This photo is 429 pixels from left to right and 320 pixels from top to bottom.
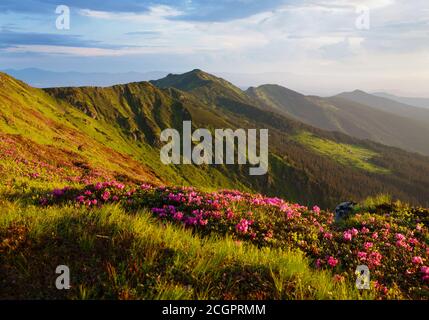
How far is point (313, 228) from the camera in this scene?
35.1ft

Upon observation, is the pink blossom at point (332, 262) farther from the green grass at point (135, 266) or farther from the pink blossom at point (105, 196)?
the pink blossom at point (105, 196)

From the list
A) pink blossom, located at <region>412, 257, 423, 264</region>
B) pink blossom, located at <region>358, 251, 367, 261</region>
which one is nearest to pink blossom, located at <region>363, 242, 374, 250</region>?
pink blossom, located at <region>358, 251, 367, 261</region>

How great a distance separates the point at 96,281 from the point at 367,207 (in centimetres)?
1260

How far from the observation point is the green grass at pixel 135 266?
5.32 m

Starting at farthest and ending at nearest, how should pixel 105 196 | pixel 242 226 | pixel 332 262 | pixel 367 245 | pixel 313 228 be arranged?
1. pixel 105 196
2. pixel 313 228
3. pixel 242 226
4. pixel 367 245
5. pixel 332 262

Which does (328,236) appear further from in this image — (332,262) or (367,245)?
(332,262)

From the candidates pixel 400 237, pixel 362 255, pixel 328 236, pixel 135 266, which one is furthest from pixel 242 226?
pixel 135 266

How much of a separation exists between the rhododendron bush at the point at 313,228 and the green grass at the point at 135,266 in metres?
1.50

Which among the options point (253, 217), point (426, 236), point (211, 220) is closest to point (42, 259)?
point (211, 220)

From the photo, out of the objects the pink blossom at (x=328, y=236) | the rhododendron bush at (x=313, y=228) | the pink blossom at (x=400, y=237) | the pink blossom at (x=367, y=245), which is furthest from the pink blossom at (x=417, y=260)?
the pink blossom at (x=328, y=236)

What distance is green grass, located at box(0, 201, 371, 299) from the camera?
5.32 meters

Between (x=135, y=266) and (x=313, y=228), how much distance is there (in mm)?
6522
